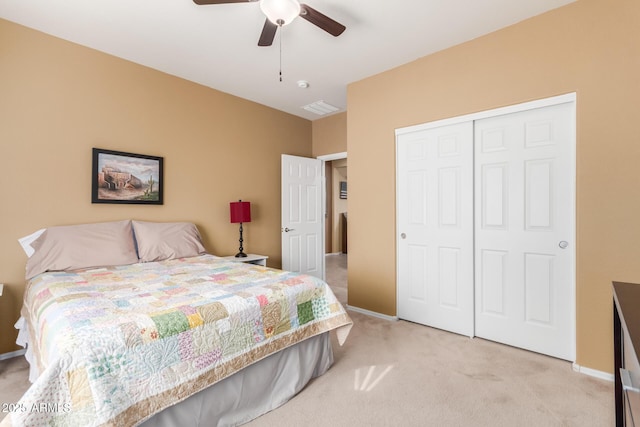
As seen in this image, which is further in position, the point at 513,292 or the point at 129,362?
the point at 513,292

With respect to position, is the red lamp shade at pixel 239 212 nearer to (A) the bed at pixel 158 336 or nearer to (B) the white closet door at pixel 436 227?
(A) the bed at pixel 158 336

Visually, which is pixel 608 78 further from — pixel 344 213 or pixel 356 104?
pixel 344 213

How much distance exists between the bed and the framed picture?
0.38m

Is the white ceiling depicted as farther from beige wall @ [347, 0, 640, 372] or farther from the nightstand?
the nightstand

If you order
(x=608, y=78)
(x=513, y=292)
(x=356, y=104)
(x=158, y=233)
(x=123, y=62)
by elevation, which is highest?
(x=123, y=62)

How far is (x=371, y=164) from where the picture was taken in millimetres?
3465

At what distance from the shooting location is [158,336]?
1.35 m

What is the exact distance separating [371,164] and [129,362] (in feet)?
9.26

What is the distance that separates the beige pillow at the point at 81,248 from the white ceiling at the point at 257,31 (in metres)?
1.63

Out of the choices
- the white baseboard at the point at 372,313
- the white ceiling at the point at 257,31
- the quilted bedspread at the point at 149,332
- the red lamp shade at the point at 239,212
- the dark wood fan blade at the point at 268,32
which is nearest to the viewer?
the quilted bedspread at the point at 149,332

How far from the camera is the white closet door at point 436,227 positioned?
283 cm

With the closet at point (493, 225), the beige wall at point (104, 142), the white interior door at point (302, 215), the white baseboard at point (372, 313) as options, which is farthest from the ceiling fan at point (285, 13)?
the white baseboard at point (372, 313)

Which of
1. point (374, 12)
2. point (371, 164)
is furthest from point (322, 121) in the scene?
point (374, 12)

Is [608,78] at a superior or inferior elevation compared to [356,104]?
inferior
